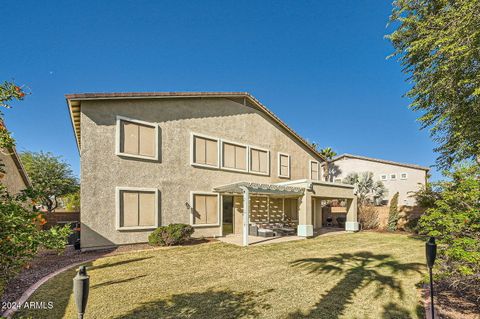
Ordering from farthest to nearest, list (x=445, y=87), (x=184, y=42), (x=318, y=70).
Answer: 1. (x=318, y=70)
2. (x=184, y=42)
3. (x=445, y=87)

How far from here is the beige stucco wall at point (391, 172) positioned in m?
29.8

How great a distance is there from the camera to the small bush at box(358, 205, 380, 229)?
81.0ft

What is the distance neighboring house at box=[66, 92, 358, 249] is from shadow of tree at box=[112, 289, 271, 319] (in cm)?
762

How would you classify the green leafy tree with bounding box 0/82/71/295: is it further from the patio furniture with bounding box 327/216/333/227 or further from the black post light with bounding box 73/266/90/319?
the patio furniture with bounding box 327/216/333/227

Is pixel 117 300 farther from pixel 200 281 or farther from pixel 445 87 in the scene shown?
pixel 445 87

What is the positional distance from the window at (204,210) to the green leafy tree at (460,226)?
12.2 m

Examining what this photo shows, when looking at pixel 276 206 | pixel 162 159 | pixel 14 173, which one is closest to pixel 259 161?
pixel 276 206

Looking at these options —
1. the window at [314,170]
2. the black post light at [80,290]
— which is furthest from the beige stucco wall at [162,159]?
the black post light at [80,290]

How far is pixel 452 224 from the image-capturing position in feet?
20.2

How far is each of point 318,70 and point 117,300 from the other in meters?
27.4

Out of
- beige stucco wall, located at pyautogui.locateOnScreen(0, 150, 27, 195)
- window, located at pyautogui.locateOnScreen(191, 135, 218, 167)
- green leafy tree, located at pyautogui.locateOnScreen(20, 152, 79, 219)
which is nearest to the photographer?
beige stucco wall, located at pyautogui.locateOnScreen(0, 150, 27, 195)

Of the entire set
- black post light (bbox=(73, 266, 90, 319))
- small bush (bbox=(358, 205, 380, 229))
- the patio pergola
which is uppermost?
the patio pergola

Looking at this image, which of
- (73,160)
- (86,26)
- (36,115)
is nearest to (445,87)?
(86,26)

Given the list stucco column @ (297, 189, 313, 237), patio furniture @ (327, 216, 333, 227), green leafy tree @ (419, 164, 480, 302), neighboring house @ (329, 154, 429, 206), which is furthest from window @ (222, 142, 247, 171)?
neighboring house @ (329, 154, 429, 206)
